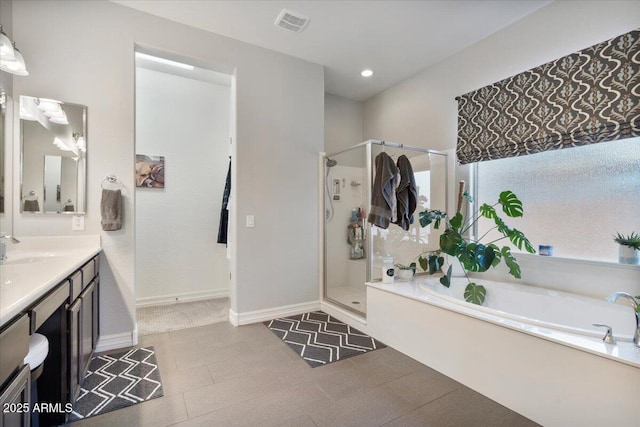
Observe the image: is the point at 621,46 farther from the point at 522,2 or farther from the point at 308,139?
the point at 308,139

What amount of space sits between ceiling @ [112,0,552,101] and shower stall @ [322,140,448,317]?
3.49 feet

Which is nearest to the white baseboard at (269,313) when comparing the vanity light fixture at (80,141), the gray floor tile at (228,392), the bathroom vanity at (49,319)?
the gray floor tile at (228,392)

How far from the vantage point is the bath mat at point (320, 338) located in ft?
7.73

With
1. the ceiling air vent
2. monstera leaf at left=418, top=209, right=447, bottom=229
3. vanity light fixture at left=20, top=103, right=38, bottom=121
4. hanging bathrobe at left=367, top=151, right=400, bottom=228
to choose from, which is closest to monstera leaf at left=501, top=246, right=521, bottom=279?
monstera leaf at left=418, top=209, right=447, bottom=229

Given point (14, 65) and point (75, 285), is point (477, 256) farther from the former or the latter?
point (14, 65)

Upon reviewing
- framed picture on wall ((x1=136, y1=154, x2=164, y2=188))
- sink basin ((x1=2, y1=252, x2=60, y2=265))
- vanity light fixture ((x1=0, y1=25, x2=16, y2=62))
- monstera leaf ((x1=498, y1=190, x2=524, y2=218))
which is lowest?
sink basin ((x1=2, y1=252, x2=60, y2=265))

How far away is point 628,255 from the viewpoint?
201 centimetres

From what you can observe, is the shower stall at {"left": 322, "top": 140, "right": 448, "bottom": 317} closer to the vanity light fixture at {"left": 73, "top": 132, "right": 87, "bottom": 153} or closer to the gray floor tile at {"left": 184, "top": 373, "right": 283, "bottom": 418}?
the gray floor tile at {"left": 184, "top": 373, "right": 283, "bottom": 418}

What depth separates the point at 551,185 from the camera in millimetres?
2527

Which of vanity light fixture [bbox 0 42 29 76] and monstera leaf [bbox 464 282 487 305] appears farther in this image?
monstera leaf [bbox 464 282 487 305]

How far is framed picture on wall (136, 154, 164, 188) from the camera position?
352 centimetres

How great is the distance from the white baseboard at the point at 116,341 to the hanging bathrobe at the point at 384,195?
2260mm

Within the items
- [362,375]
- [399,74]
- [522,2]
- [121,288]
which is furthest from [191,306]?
[522,2]

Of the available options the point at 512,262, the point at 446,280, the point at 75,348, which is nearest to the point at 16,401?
the point at 75,348
